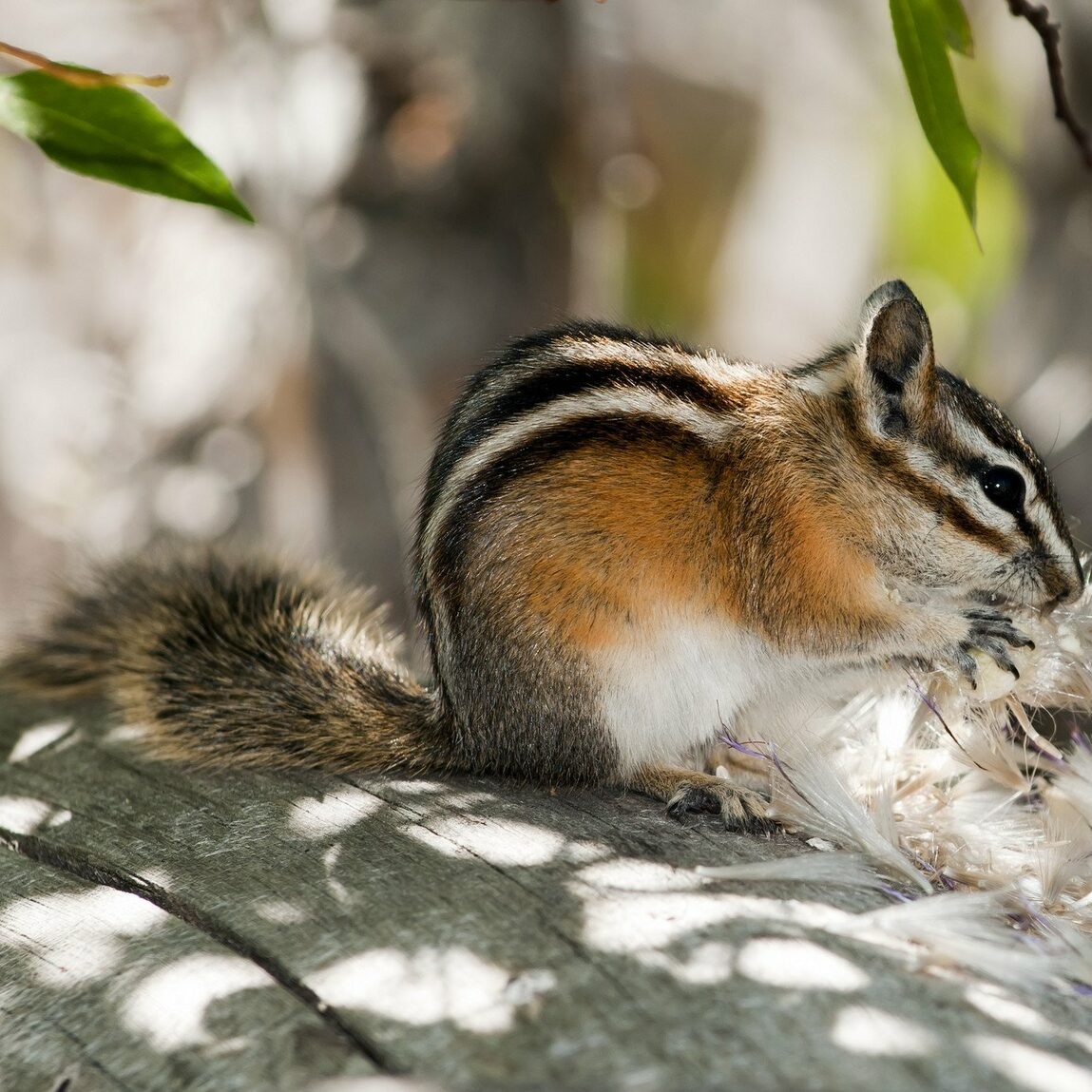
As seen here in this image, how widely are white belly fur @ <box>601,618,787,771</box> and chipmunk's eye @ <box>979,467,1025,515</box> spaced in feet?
1.59

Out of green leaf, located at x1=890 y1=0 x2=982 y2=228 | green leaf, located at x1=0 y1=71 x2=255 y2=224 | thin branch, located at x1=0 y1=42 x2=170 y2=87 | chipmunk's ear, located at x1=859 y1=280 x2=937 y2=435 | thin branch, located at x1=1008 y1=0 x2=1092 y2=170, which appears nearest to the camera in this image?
thin branch, located at x1=0 y1=42 x2=170 y2=87

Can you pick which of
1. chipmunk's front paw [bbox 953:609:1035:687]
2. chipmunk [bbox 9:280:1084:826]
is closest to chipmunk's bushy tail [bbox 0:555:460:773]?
chipmunk [bbox 9:280:1084:826]

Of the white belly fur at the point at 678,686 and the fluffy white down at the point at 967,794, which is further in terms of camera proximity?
the white belly fur at the point at 678,686

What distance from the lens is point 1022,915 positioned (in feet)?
5.59

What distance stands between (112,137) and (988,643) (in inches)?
63.5

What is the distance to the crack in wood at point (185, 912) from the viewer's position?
135cm

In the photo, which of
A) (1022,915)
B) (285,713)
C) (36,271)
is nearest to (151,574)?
(285,713)

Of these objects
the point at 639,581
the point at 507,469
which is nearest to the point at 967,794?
the point at 639,581

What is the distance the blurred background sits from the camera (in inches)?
152

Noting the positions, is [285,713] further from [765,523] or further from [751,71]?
[751,71]

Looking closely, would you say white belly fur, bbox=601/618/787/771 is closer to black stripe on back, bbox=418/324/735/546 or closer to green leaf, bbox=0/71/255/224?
black stripe on back, bbox=418/324/735/546

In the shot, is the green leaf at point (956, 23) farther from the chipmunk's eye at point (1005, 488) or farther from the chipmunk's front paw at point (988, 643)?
the chipmunk's front paw at point (988, 643)

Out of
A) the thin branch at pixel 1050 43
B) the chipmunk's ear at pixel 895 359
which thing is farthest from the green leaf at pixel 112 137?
the chipmunk's ear at pixel 895 359

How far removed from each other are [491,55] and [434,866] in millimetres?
2892
